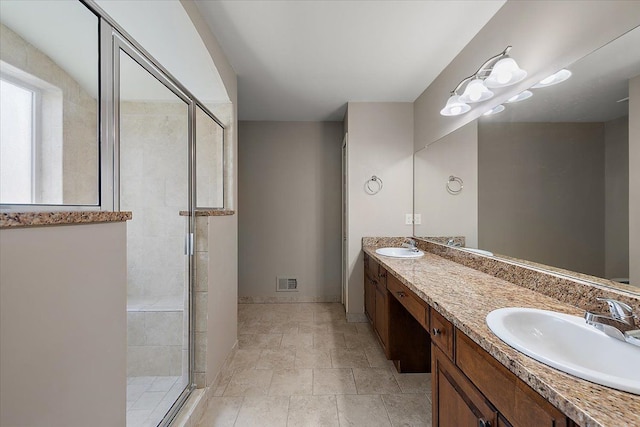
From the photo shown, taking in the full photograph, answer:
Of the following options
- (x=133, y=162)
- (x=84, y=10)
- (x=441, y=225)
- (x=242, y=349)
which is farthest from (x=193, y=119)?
(x=441, y=225)

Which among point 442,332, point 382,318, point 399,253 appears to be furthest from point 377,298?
point 442,332

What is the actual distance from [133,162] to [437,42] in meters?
2.13

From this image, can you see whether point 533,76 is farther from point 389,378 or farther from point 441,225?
point 389,378

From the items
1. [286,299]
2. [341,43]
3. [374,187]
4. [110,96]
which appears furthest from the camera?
[286,299]

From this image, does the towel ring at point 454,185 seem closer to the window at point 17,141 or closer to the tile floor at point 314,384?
the tile floor at point 314,384

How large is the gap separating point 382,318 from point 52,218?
2244 mm

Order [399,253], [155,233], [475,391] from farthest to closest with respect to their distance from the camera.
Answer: [399,253] < [155,233] < [475,391]

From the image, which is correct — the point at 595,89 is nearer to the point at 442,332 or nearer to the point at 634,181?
the point at 634,181

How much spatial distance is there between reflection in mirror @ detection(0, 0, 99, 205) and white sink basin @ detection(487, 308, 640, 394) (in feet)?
4.86

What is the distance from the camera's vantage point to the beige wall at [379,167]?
302 centimetres

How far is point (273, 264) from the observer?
3.71 metres

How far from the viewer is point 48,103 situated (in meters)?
0.81

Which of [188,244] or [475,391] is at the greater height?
[188,244]

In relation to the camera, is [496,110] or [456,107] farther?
[456,107]
